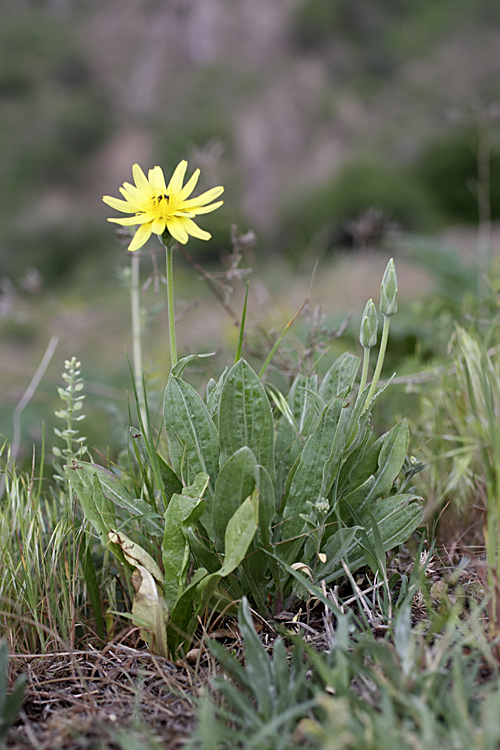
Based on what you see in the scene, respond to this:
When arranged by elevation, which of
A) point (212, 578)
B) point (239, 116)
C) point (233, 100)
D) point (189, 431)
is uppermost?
point (233, 100)

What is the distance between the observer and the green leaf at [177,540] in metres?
1.06

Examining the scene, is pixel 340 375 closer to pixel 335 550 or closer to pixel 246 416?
pixel 246 416

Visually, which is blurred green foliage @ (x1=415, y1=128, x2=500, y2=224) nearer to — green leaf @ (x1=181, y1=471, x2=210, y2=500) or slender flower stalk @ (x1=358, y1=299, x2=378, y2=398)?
slender flower stalk @ (x1=358, y1=299, x2=378, y2=398)

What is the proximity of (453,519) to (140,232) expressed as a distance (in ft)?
3.53

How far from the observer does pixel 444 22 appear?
18.4 m

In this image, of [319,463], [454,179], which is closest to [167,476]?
[319,463]

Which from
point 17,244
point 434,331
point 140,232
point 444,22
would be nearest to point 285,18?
point 444,22

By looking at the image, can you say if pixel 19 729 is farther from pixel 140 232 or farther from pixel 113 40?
pixel 113 40

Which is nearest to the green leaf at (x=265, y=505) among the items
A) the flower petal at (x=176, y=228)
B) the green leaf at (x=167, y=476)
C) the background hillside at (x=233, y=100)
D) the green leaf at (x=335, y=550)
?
the green leaf at (x=335, y=550)

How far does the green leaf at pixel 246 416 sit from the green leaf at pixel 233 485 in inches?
4.9

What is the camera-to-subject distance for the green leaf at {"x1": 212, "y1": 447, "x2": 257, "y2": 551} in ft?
3.43

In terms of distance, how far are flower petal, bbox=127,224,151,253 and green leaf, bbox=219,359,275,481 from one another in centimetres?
31

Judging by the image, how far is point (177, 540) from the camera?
109 centimetres

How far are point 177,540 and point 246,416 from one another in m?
0.28
